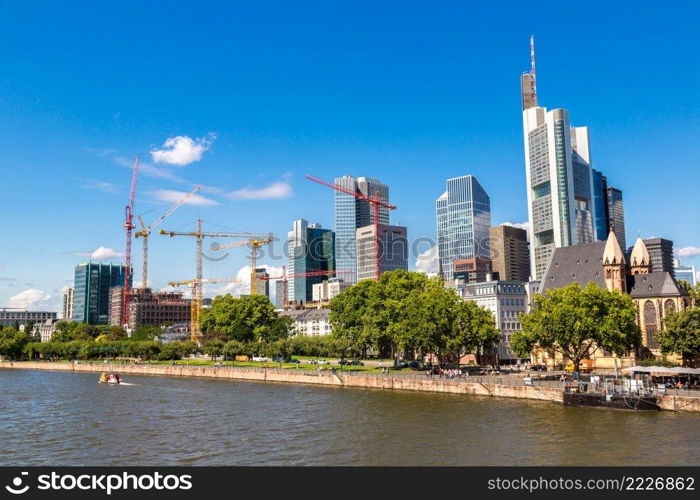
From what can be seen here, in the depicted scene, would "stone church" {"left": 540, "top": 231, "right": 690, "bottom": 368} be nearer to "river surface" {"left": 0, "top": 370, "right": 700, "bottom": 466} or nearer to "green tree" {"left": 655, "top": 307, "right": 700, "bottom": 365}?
"green tree" {"left": 655, "top": 307, "right": 700, "bottom": 365}

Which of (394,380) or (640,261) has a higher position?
(640,261)

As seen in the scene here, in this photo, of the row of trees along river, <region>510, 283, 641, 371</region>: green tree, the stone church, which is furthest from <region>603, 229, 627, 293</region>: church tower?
<region>510, 283, 641, 371</region>: green tree

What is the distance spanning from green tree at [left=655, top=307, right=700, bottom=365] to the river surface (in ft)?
73.7

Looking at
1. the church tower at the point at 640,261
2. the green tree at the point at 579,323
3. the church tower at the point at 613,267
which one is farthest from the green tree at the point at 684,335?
the church tower at the point at 640,261

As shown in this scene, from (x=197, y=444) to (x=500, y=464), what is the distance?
24451 millimetres

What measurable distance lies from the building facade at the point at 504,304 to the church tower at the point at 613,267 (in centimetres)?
3495

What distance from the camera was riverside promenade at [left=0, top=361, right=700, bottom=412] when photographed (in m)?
77.5

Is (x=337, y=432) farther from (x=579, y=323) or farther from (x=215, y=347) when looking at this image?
(x=215, y=347)

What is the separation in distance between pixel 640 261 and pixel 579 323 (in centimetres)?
4231

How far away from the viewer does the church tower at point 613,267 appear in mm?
120500

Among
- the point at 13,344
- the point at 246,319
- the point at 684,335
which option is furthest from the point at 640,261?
the point at 13,344

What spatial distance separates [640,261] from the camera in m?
127

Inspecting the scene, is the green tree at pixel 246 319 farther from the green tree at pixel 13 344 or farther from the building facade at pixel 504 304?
the green tree at pixel 13 344
